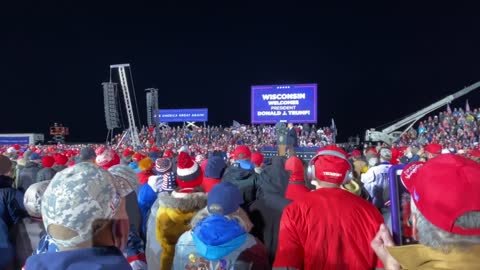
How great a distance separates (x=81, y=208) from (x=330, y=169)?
154 centimetres

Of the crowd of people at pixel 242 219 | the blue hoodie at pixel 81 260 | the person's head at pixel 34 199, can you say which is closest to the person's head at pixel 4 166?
the crowd of people at pixel 242 219

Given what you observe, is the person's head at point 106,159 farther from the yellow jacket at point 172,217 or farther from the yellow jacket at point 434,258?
the yellow jacket at point 434,258

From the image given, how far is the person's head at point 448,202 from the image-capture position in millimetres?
1532

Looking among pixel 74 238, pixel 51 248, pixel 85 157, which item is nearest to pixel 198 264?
pixel 51 248

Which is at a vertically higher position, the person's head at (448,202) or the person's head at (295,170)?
the person's head at (448,202)

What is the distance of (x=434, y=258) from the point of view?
1.59 metres

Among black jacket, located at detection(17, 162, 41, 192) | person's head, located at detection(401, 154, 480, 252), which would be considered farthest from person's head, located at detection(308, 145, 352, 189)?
black jacket, located at detection(17, 162, 41, 192)

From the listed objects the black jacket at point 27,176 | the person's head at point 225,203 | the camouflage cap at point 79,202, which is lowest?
the black jacket at point 27,176

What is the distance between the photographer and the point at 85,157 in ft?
22.6

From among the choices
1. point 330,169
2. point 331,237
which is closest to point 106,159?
point 330,169

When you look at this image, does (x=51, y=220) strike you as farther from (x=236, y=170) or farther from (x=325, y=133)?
(x=325, y=133)

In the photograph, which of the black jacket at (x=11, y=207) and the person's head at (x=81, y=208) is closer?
the person's head at (x=81, y=208)

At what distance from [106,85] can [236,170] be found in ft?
64.1

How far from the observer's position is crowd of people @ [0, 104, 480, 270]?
5.21 ft
